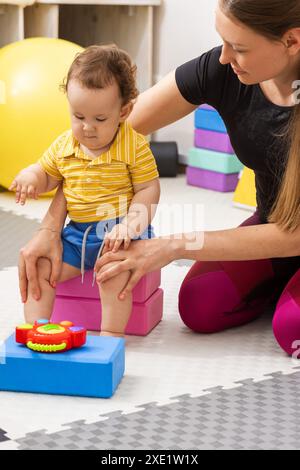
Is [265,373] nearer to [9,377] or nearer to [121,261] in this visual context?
[121,261]

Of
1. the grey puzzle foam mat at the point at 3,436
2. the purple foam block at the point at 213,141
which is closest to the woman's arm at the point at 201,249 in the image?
the grey puzzle foam mat at the point at 3,436

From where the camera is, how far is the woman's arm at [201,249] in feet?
4.97

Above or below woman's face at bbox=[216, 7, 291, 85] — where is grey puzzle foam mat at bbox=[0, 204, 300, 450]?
below

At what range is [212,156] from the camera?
2.88 metres

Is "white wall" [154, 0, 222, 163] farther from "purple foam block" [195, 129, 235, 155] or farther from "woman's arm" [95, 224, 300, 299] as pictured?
"woman's arm" [95, 224, 300, 299]

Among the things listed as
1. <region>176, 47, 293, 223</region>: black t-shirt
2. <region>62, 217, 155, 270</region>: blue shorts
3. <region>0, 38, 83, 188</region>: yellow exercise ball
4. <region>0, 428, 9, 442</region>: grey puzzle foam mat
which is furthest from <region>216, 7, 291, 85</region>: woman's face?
<region>0, 38, 83, 188</region>: yellow exercise ball

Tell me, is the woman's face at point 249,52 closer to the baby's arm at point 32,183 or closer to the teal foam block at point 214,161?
the baby's arm at point 32,183

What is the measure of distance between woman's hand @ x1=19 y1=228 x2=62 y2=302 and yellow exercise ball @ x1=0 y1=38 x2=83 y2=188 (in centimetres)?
105

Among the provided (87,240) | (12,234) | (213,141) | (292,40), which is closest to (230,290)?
(87,240)

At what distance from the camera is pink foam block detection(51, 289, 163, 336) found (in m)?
1.66

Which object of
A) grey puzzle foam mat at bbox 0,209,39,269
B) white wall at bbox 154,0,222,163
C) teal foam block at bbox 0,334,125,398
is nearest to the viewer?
teal foam block at bbox 0,334,125,398

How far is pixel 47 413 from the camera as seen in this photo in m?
1.33

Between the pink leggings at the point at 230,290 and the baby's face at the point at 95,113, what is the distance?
344 millimetres
